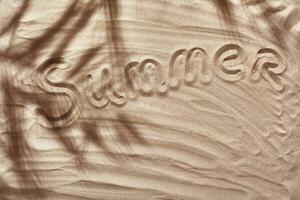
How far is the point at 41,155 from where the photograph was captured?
1.43 feet

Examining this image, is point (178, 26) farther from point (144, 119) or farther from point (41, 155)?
point (41, 155)

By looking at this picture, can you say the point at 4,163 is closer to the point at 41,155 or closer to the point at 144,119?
the point at 41,155

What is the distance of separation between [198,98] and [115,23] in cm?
17

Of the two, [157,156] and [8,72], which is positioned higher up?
[8,72]

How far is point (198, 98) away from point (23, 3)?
30cm

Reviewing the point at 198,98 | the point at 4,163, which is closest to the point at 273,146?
the point at 198,98

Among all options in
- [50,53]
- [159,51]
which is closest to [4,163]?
[50,53]

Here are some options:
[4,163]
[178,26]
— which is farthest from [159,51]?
[4,163]

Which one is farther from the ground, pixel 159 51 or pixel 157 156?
pixel 159 51

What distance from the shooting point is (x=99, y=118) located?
437 mm

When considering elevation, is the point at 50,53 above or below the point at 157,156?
above

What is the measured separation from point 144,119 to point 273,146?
0.19 metres

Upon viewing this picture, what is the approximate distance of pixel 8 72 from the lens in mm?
436

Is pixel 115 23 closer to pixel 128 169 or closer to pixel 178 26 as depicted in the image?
pixel 178 26
